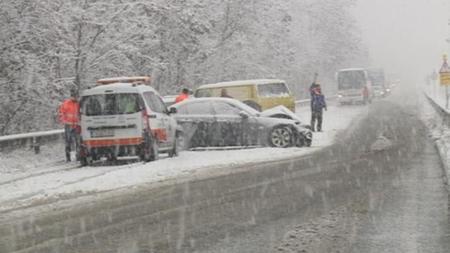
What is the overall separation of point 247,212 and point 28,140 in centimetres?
991

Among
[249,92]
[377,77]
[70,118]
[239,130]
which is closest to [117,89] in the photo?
[70,118]

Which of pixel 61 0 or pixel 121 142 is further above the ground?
pixel 61 0

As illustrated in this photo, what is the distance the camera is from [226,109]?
1858 centimetres

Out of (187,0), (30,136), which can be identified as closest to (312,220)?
(30,136)

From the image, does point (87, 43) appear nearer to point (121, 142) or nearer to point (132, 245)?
point (121, 142)

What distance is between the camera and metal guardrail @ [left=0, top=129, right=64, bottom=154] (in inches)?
654

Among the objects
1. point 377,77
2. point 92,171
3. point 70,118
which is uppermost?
point 377,77

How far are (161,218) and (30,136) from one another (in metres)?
9.69

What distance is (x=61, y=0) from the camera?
74.1 ft

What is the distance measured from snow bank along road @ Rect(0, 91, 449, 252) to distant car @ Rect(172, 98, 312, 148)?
4009 mm

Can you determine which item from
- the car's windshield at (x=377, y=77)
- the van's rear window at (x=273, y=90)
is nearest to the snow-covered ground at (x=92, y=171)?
the van's rear window at (x=273, y=90)

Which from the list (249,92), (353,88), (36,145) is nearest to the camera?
(36,145)

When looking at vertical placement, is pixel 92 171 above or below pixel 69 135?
below

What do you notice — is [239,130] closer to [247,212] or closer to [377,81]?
[247,212]
